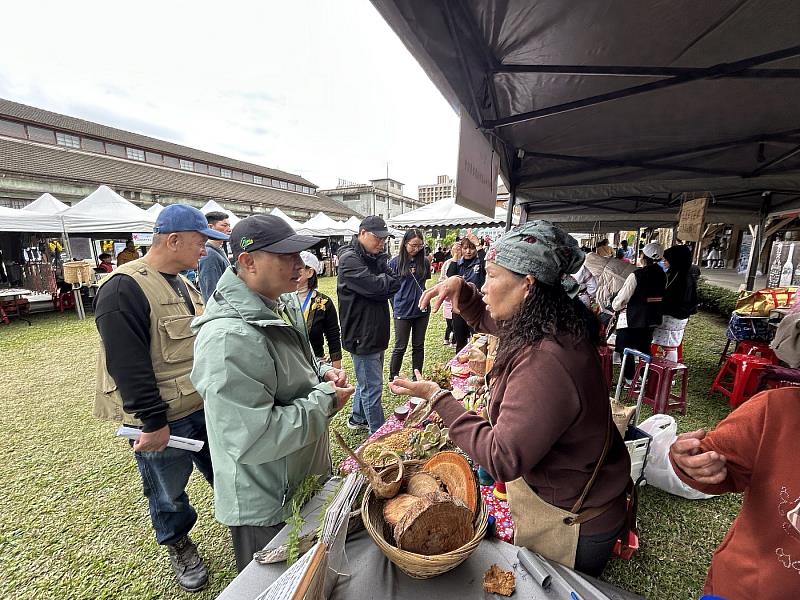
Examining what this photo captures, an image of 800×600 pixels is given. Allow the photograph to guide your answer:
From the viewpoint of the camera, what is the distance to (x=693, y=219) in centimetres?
387

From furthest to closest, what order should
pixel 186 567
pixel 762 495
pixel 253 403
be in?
pixel 186 567 < pixel 253 403 < pixel 762 495

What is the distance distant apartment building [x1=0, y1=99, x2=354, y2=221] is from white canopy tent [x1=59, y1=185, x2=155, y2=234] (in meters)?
10.7

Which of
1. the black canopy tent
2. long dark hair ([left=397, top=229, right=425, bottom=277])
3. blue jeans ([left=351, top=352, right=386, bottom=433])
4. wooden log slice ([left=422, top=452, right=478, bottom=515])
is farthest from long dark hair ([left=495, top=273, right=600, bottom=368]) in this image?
long dark hair ([left=397, top=229, right=425, bottom=277])

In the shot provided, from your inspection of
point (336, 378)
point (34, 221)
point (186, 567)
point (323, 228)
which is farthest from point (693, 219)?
point (323, 228)

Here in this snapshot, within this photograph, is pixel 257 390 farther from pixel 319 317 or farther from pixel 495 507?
pixel 319 317

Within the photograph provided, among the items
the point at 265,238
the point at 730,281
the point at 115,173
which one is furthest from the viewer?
the point at 115,173

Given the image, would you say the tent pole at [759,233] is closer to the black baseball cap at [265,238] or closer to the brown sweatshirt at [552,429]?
the brown sweatshirt at [552,429]

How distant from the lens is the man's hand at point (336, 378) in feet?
5.80

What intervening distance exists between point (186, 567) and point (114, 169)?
90.4 ft

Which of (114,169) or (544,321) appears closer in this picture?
(544,321)

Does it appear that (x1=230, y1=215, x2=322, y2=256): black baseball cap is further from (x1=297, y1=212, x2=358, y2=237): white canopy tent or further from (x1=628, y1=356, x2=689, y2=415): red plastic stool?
(x1=297, y1=212, x2=358, y2=237): white canopy tent

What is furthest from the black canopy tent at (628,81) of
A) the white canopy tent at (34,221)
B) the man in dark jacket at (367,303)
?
the white canopy tent at (34,221)

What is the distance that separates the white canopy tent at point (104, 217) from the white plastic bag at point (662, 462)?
36.2 ft

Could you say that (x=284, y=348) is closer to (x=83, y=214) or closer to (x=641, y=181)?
(x=641, y=181)
